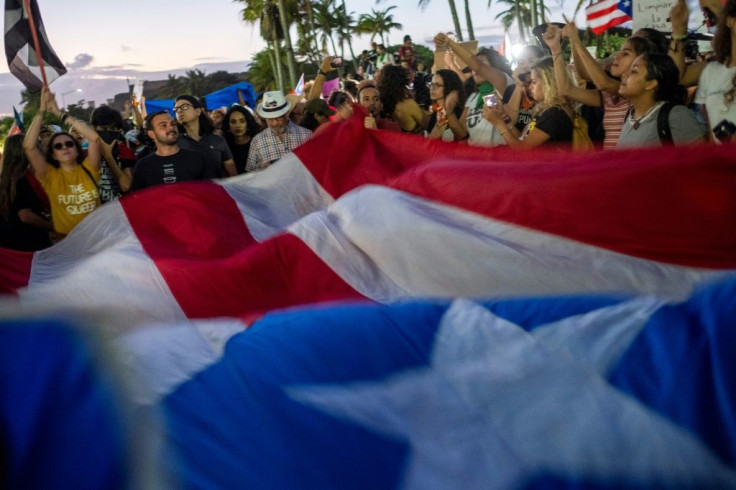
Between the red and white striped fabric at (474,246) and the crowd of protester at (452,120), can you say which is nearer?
the red and white striped fabric at (474,246)

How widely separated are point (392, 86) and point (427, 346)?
4010 millimetres

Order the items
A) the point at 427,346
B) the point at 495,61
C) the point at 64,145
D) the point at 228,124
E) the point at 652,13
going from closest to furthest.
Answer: the point at 427,346, the point at 64,145, the point at 495,61, the point at 228,124, the point at 652,13

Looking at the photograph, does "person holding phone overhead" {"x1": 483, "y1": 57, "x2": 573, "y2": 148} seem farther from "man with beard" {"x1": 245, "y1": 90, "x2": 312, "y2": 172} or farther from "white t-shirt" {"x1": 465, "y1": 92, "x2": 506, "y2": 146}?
"man with beard" {"x1": 245, "y1": 90, "x2": 312, "y2": 172}

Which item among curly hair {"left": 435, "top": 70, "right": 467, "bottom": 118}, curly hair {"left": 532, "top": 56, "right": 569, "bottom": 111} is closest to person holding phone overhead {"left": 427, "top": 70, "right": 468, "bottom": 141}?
curly hair {"left": 435, "top": 70, "right": 467, "bottom": 118}

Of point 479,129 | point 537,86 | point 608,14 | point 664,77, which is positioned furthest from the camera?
point 608,14

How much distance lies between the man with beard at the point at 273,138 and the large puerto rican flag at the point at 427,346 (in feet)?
7.88

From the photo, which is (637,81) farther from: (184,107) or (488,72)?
(184,107)

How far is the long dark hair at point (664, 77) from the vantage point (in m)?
3.48

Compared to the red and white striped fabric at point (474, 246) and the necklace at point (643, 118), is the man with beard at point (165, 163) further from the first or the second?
the necklace at point (643, 118)

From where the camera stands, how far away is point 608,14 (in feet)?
35.8

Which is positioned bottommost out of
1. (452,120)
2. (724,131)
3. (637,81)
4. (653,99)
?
(724,131)

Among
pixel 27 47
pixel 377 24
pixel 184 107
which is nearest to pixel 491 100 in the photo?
pixel 184 107

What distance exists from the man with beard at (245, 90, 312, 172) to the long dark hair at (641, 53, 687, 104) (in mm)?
3010

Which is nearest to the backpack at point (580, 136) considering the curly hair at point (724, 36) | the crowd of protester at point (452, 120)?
the crowd of protester at point (452, 120)
